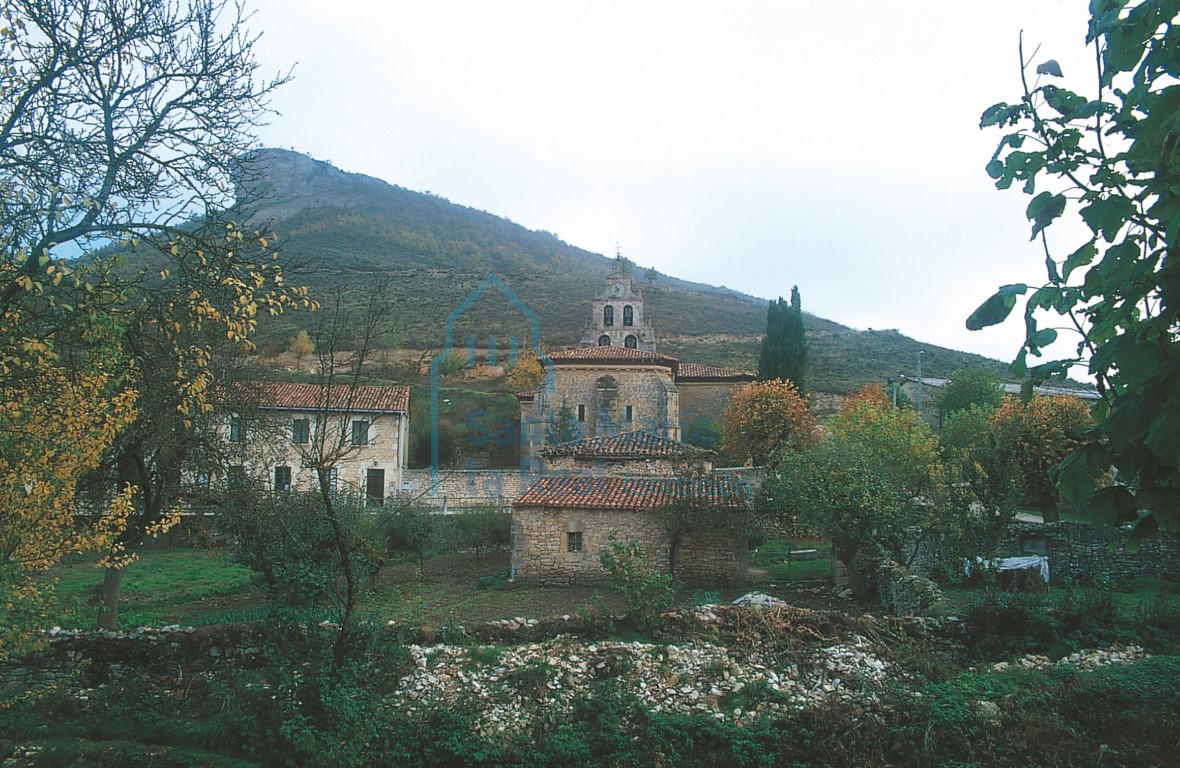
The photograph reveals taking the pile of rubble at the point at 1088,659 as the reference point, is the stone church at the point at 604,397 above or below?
above

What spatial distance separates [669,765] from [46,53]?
8.47 m

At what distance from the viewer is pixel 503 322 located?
63.3m

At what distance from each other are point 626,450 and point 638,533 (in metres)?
4.45

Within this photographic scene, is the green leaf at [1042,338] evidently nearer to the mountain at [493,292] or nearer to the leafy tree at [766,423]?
the leafy tree at [766,423]

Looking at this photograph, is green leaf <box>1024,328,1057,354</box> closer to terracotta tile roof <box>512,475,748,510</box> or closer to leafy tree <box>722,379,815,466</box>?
terracotta tile roof <box>512,475,748,510</box>

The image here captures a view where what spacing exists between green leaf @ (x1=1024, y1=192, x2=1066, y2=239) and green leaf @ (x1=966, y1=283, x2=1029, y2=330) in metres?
0.42

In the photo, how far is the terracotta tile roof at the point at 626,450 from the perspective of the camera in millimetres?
20156

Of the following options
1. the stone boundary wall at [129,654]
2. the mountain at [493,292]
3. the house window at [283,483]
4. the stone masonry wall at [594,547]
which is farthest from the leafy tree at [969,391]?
the stone boundary wall at [129,654]

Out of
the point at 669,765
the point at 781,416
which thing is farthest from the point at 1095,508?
the point at 781,416

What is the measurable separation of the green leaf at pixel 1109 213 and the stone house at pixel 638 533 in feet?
46.2

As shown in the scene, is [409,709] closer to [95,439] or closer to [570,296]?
[95,439]

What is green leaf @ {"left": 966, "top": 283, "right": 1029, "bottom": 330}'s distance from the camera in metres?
2.51

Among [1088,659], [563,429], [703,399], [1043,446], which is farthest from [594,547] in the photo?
[703,399]

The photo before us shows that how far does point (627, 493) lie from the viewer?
1739cm
